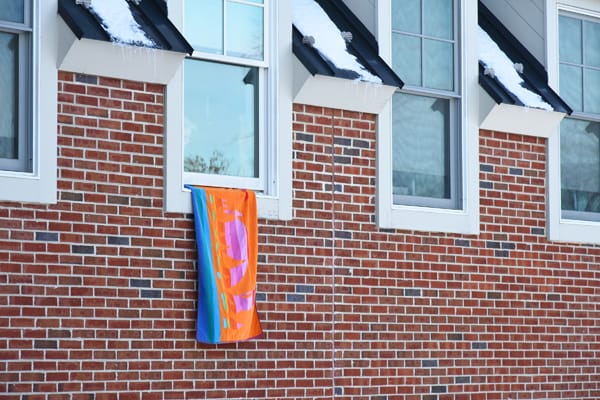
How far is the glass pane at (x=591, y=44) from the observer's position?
467 inches

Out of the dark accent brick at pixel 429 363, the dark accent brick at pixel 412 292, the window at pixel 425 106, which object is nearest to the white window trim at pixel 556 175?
the window at pixel 425 106

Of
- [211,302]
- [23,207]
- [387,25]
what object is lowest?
[211,302]

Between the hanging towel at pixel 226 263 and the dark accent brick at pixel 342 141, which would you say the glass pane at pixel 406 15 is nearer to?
the dark accent brick at pixel 342 141

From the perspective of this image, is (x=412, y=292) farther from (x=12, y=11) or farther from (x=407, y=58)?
(x=12, y=11)

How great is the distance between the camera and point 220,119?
30.3ft

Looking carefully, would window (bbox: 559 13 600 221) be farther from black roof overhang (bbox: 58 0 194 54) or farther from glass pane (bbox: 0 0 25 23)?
glass pane (bbox: 0 0 25 23)

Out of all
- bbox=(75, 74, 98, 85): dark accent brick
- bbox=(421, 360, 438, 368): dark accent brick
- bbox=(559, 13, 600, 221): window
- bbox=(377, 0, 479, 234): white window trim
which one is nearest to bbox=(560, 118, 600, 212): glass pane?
bbox=(559, 13, 600, 221): window

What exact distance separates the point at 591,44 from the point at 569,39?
0.85ft

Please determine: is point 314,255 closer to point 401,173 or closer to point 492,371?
point 401,173

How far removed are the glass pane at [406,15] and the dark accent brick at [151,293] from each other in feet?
10.6

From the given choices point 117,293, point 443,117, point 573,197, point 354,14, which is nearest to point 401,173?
point 443,117

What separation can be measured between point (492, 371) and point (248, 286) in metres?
2.67

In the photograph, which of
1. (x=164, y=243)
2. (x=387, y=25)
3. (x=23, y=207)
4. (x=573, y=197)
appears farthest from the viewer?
(x=573, y=197)

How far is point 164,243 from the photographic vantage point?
8711mm
